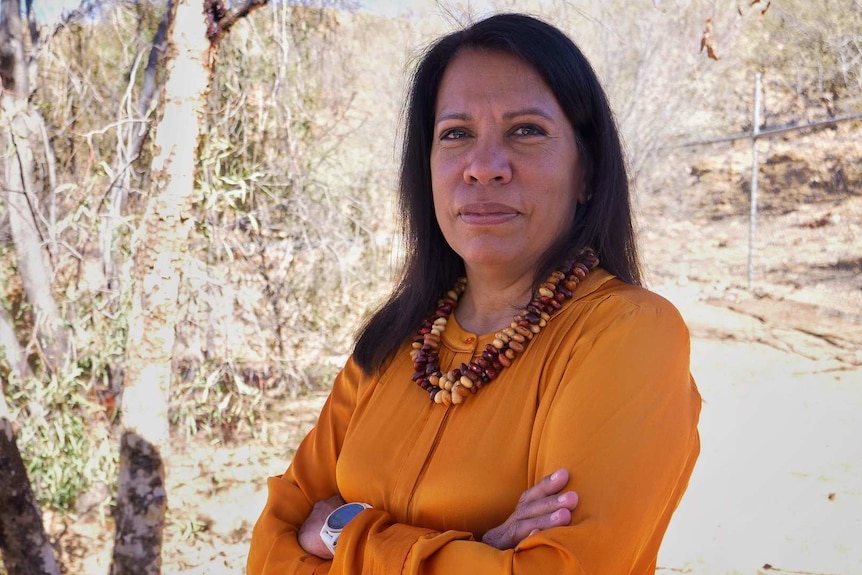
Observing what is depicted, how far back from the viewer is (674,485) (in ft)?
4.40

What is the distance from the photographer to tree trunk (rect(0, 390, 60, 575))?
11.4ft

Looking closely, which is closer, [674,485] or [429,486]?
[674,485]

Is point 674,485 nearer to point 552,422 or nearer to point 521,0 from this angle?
point 552,422

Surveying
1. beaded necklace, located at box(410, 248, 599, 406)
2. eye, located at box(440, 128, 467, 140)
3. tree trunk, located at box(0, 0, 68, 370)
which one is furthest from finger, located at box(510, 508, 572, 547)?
tree trunk, located at box(0, 0, 68, 370)

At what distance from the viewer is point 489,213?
1589 mm

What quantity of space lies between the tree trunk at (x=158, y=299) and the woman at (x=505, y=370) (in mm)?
1883

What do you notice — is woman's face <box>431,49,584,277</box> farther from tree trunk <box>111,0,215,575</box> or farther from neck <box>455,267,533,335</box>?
tree trunk <box>111,0,215,575</box>

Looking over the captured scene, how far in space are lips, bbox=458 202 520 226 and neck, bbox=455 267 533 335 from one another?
15 cm

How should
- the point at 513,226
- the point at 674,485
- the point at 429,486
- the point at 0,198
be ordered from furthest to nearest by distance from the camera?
the point at 0,198 → the point at 513,226 → the point at 429,486 → the point at 674,485

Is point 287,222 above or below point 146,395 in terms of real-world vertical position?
above

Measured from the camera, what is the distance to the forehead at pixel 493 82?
1601mm

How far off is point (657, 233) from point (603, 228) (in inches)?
89.5

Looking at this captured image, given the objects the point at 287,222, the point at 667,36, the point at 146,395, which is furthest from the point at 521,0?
the point at 146,395

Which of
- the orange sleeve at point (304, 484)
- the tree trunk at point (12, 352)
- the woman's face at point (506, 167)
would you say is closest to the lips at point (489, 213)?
the woman's face at point (506, 167)
